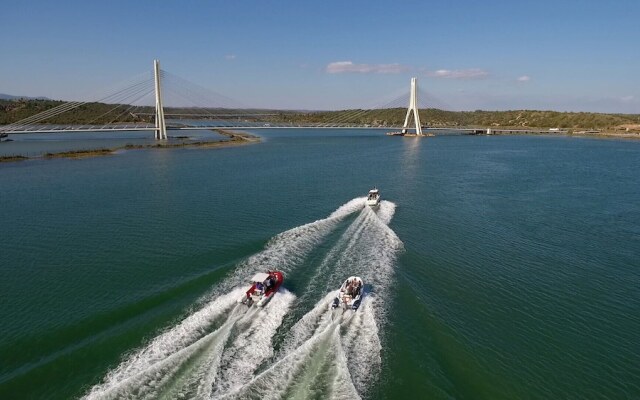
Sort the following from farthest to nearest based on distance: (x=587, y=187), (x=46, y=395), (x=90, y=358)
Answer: (x=587, y=187)
(x=90, y=358)
(x=46, y=395)

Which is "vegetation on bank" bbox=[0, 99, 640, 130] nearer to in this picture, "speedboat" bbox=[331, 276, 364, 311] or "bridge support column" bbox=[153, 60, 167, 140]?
"bridge support column" bbox=[153, 60, 167, 140]

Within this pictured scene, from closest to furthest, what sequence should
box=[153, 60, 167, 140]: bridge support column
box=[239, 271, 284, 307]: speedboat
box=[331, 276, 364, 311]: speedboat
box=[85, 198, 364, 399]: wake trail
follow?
box=[85, 198, 364, 399]: wake trail, box=[331, 276, 364, 311]: speedboat, box=[239, 271, 284, 307]: speedboat, box=[153, 60, 167, 140]: bridge support column

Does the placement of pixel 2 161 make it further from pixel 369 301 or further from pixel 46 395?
pixel 369 301

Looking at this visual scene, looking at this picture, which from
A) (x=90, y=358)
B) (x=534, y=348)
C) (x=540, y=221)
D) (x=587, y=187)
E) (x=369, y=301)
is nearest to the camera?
(x=90, y=358)

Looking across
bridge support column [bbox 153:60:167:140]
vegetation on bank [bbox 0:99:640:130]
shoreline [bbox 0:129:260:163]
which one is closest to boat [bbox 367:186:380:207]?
shoreline [bbox 0:129:260:163]

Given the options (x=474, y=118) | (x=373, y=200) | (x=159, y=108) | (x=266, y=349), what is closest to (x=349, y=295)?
(x=266, y=349)

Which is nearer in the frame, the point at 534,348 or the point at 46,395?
the point at 46,395

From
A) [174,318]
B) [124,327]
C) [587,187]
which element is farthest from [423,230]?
[587,187]
